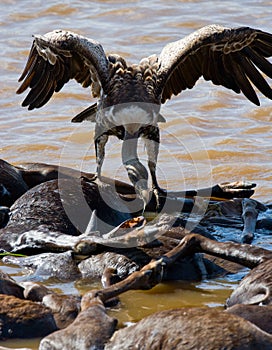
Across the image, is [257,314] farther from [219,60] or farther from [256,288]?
[219,60]

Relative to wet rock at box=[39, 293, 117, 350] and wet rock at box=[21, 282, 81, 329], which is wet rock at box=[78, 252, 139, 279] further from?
wet rock at box=[39, 293, 117, 350]

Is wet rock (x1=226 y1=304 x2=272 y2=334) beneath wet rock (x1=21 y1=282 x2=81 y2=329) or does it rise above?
above

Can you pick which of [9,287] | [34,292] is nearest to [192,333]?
[34,292]

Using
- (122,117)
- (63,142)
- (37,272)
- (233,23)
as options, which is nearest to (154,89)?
(122,117)

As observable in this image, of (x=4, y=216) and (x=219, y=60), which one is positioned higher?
(x=219, y=60)

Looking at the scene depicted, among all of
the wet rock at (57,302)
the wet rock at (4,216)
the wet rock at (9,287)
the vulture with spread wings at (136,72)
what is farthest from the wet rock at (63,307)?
the vulture with spread wings at (136,72)

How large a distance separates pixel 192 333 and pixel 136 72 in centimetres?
481

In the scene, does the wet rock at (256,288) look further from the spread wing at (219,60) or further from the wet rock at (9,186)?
the spread wing at (219,60)

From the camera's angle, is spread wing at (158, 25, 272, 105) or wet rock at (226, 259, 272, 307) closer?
wet rock at (226, 259, 272, 307)

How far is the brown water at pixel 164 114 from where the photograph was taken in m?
9.57

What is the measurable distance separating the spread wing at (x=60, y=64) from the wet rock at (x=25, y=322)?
3631 millimetres

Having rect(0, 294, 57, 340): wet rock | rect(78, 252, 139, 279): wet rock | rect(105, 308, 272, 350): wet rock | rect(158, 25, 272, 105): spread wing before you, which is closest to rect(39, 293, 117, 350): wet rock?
rect(105, 308, 272, 350): wet rock

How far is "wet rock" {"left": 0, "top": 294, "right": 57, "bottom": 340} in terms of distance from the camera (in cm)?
518

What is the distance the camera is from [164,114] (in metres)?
11.8
